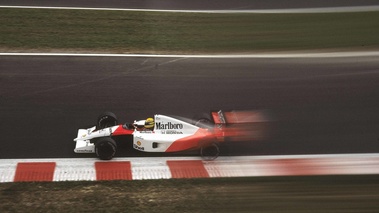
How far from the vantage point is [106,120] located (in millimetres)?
6859

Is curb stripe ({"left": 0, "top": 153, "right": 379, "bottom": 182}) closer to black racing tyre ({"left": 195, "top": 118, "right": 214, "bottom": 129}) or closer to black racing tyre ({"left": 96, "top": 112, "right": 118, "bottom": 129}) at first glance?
black racing tyre ({"left": 195, "top": 118, "right": 214, "bottom": 129})

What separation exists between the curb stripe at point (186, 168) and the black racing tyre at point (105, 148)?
64cm

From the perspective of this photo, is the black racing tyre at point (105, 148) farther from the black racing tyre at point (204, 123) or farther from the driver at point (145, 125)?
the black racing tyre at point (204, 123)

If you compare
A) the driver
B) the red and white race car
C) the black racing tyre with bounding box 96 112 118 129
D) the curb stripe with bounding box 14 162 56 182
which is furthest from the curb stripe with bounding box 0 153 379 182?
the black racing tyre with bounding box 96 112 118 129

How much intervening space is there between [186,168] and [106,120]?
4.29 ft

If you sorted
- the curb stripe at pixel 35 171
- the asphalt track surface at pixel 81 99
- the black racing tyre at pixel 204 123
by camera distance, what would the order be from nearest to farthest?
the asphalt track surface at pixel 81 99, the curb stripe at pixel 35 171, the black racing tyre at pixel 204 123

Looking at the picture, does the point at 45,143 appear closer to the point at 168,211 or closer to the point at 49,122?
the point at 49,122

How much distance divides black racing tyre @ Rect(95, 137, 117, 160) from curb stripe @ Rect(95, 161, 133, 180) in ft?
0.29

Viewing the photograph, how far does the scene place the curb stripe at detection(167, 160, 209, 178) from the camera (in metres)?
5.91

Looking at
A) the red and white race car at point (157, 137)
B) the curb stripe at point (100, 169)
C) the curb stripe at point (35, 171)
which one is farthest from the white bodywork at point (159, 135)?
the curb stripe at point (35, 171)

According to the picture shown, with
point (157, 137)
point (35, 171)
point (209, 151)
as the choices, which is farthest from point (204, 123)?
point (35, 171)

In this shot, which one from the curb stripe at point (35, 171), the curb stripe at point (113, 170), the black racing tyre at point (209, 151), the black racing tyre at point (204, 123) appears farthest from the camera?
the black racing tyre at point (204, 123)

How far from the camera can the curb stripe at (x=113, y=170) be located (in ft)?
19.4

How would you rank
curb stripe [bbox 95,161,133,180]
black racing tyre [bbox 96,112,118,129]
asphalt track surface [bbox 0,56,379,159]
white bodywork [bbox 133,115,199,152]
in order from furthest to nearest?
black racing tyre [bbox 96,112,118,129] → white bodywork [bbox 133,115,199,152] → curb stripe [bbox 95,161,133,180] → asphalt track surface [bbox 0,56,379,159]
